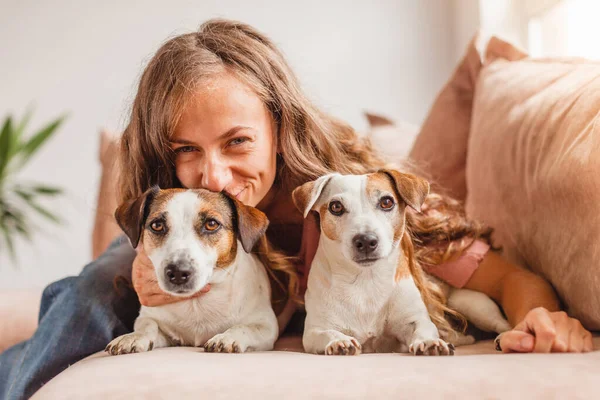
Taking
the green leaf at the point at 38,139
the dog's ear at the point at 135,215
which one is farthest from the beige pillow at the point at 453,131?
the green leaf at the point at 38,139

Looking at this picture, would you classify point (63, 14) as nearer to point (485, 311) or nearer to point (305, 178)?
point (305, 178)

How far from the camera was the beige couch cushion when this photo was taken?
880 mm

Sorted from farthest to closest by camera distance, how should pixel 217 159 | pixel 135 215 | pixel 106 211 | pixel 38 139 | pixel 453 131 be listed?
pixel 38 139 → pixel 106 211 → pixel 453 131 → pixel 217 159 → pixel 135 215

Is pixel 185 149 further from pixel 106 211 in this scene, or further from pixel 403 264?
pixel 106 211

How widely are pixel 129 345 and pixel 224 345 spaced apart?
0.65 ft

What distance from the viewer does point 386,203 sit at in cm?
127

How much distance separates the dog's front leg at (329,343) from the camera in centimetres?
120

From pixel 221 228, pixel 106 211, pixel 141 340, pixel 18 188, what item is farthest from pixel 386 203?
pixel 18 188

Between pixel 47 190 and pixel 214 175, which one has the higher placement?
pixel 214 175

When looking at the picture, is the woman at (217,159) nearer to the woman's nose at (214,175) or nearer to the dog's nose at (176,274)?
the woman's nose at (214,175)

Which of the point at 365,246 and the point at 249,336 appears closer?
the point at 365,246

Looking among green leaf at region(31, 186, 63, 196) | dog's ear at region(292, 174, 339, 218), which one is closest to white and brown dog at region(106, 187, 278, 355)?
dog's ear at region(292, 174, 339, 218)

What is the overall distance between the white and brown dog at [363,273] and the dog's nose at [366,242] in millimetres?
15

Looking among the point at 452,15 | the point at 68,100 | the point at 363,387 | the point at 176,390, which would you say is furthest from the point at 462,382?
the point at 68,100
